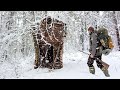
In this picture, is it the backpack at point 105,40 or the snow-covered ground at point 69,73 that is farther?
the snow-covered ground at point 69,73

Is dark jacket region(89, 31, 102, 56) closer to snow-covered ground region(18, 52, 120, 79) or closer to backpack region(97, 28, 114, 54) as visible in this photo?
backpack region(97, 28, 114, 54)

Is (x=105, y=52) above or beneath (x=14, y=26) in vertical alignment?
beneath

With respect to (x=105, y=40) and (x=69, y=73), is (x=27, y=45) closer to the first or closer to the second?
(x=69, y=73)

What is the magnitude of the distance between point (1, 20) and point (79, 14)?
3.04 m

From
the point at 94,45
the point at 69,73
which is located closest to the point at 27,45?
the point at 69,73

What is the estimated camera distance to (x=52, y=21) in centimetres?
883

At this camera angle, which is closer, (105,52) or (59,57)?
(105,52)

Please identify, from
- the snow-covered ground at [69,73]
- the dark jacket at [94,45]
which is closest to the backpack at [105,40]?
the dark jacket at [94,45]

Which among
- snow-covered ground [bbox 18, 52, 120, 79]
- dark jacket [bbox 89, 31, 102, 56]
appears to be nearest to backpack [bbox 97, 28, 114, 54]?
dark jacket [bbox 89, 31, 102, 56]

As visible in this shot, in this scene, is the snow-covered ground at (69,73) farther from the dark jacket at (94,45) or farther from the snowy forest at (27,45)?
the dark jacket at (94,45)

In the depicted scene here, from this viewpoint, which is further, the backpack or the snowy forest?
the snowy forest
